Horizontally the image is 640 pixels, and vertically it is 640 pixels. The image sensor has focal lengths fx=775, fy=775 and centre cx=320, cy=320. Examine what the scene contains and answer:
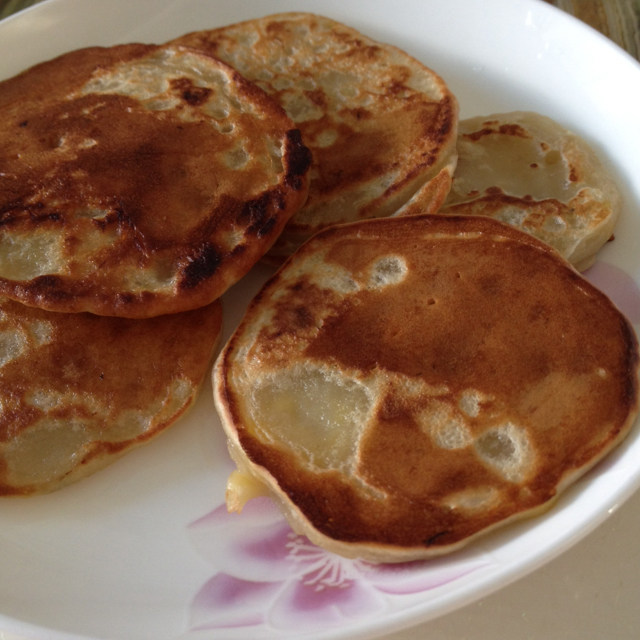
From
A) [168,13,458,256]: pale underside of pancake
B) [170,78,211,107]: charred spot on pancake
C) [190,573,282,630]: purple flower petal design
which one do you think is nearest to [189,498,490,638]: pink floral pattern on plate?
[190,573,282,630]: purple flower petal design

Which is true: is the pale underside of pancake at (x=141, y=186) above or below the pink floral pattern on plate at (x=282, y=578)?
above

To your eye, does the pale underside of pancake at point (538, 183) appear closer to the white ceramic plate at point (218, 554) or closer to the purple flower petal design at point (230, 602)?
the white ceramic plate at point (218, 554)

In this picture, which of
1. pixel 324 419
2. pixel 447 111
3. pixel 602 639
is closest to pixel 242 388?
pixel 324 419

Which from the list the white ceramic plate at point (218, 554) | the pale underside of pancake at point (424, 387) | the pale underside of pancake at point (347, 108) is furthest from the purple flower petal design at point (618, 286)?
the pale underside of pancake at point (347, 108)

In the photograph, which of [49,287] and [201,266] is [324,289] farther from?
[49,287]

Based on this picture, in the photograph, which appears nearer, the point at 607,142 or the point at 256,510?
the point at 256,510

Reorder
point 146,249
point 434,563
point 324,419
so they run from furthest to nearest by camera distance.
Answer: point 146,249 → point 324,419 → point 434,563

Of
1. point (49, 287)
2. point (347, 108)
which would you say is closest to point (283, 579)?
point (49, 287)

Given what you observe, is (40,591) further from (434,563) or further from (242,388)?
(434,563)
